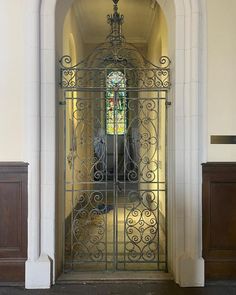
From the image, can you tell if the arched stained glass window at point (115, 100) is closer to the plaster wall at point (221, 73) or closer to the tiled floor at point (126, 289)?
the plaster wall at point (221, 73)

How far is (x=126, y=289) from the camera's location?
3.79 meters

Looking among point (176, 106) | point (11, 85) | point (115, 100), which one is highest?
point (11, 85)

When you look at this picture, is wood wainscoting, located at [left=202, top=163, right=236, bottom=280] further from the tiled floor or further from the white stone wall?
the tiled floor

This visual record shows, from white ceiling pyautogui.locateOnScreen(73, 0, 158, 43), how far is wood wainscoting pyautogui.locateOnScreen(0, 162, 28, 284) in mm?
4522

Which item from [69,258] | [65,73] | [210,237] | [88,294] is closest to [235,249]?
[210,237]

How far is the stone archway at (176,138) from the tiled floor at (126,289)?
11 centimetres

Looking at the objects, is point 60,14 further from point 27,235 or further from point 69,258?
point 69,258

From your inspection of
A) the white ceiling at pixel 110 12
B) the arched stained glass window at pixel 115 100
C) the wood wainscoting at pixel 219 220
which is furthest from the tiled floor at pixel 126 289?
the white ceiling at pixel 110 12

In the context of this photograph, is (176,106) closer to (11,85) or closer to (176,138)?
(176,138)

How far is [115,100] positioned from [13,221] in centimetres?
192

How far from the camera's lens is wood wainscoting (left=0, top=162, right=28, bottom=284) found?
12.8 ft

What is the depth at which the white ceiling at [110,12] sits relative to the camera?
729 cm

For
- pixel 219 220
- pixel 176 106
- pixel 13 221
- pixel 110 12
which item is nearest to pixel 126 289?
pixel 219 220

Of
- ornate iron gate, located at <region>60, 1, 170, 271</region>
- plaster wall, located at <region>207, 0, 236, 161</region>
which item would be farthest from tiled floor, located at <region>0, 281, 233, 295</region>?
plaster wall, located at <region>207, 0, 236, 161</region>
